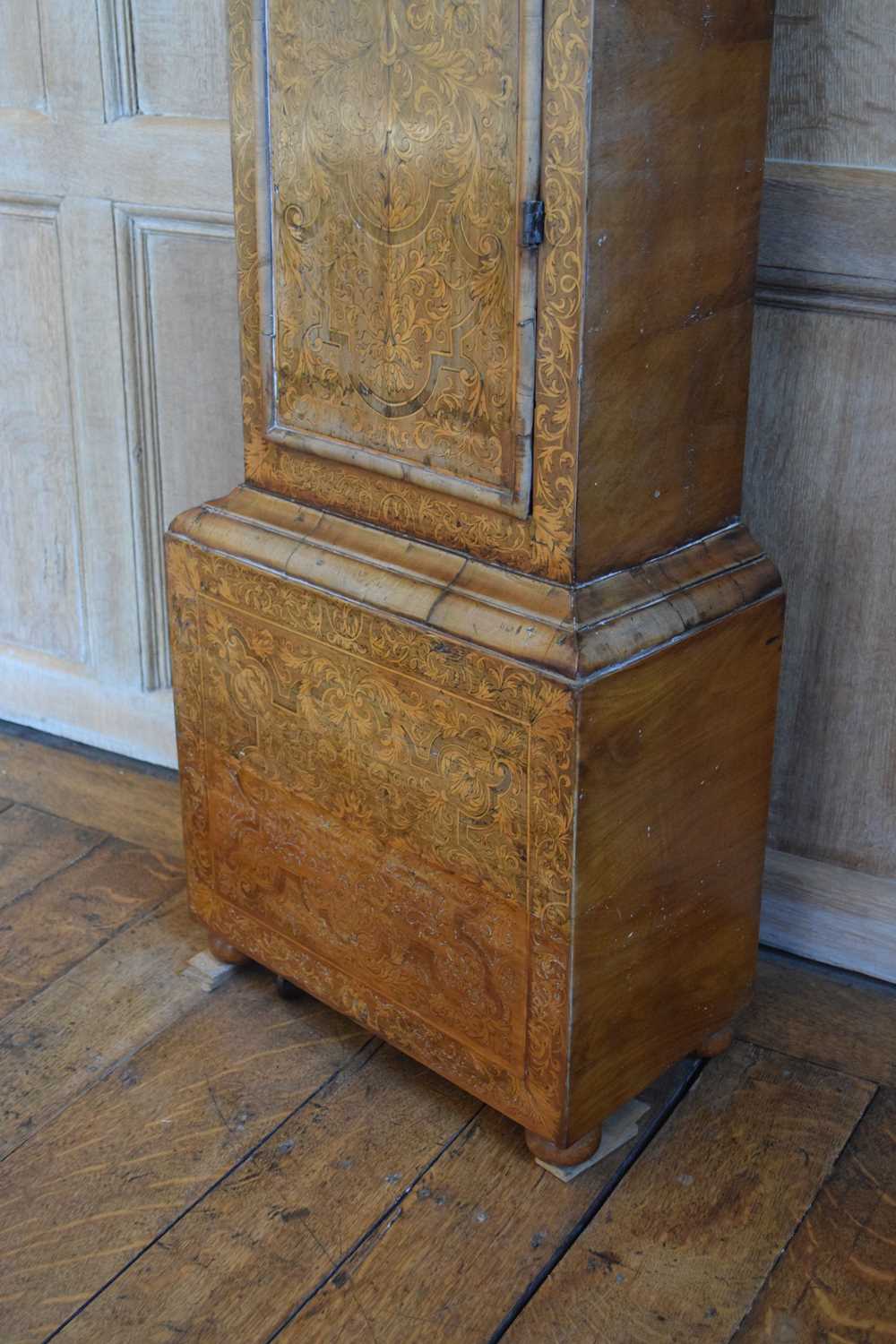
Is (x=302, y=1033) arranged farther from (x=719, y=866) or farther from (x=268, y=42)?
(x=268, y=42)

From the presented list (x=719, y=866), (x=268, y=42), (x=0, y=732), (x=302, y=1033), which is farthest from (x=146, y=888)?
(x=268, y=42)

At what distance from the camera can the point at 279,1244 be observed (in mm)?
1455

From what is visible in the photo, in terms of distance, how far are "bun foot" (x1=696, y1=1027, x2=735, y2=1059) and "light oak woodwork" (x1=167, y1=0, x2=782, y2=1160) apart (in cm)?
4

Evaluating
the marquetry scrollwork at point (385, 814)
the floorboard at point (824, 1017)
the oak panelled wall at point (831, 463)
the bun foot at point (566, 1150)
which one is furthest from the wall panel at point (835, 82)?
the bun foot at point (566, 1150)

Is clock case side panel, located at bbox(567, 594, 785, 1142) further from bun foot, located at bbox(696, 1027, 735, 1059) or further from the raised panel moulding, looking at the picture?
the raised panel moulding

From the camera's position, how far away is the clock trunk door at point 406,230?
1256 mm

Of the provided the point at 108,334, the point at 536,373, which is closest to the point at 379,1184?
the point at 536,373

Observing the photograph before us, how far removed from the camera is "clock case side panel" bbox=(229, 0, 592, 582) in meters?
1.19

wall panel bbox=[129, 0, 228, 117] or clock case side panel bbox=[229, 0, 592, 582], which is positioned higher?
wall panel bbox=[129, 0, 228, 117]

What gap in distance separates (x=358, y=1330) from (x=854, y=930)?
2.77 ft

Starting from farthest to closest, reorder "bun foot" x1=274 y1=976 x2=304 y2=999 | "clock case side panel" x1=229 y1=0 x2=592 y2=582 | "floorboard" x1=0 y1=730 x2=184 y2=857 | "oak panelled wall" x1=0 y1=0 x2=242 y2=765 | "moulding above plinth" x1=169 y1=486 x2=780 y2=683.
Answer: "floorboard" x1=0 y1=730 x2=184 y2=857 → "oak panelled wall" x1=0 y1=0 x2=242 y2=765 → "bun foot" x1=274 y1=976 x2=304 y2=999 → "moulding above plinth" x1=169 y1=486 x2=780 y2=683 → "clock case side panel" x1=229 y1=0 x2=592 y2=582

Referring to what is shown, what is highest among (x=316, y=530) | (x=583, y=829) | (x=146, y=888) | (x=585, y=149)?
(x=585, y=149)

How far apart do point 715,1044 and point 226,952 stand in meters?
0.64

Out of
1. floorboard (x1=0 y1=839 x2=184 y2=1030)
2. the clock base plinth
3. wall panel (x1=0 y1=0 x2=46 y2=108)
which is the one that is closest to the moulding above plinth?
the clock base plinth
